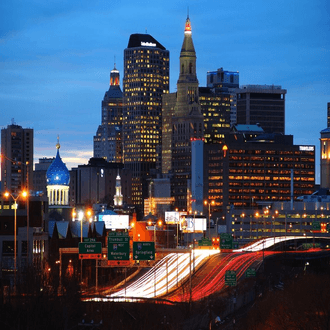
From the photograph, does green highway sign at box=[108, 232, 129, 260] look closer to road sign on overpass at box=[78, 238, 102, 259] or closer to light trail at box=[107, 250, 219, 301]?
road sign on overpass at box=[78, 238, 102, 259]

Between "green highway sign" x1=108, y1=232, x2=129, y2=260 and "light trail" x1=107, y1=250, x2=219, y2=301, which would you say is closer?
"green highway sign" x1=108, y1=232, x2=129, y2=260

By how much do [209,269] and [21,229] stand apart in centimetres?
4213

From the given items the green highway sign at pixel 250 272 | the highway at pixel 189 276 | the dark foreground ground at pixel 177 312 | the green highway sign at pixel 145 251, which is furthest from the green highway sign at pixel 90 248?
the green highway sign at pixel 250 272

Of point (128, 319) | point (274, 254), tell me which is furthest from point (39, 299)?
point (274, 254)

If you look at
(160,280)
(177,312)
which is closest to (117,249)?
(177,312)

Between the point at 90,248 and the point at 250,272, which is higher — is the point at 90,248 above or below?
above

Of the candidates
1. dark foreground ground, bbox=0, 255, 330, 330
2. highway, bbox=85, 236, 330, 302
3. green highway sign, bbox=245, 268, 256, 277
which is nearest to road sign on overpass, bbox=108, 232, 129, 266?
highway, bbox=85, 236, 330, 302

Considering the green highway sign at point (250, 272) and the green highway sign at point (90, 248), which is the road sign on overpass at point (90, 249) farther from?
the green highway sign at point (250, 272)

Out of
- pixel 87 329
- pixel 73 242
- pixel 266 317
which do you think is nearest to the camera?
pixel 87 329

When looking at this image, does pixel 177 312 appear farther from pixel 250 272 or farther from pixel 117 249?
pixel 250 272

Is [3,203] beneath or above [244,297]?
above

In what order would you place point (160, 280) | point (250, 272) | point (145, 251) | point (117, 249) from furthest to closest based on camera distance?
1. point (250, 272)
2. point (160, 280)
3. point (145, 251)
4. point (117, 249)

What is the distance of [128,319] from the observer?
103m

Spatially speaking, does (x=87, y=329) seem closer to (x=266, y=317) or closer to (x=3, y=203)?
(x=266, y=317)
